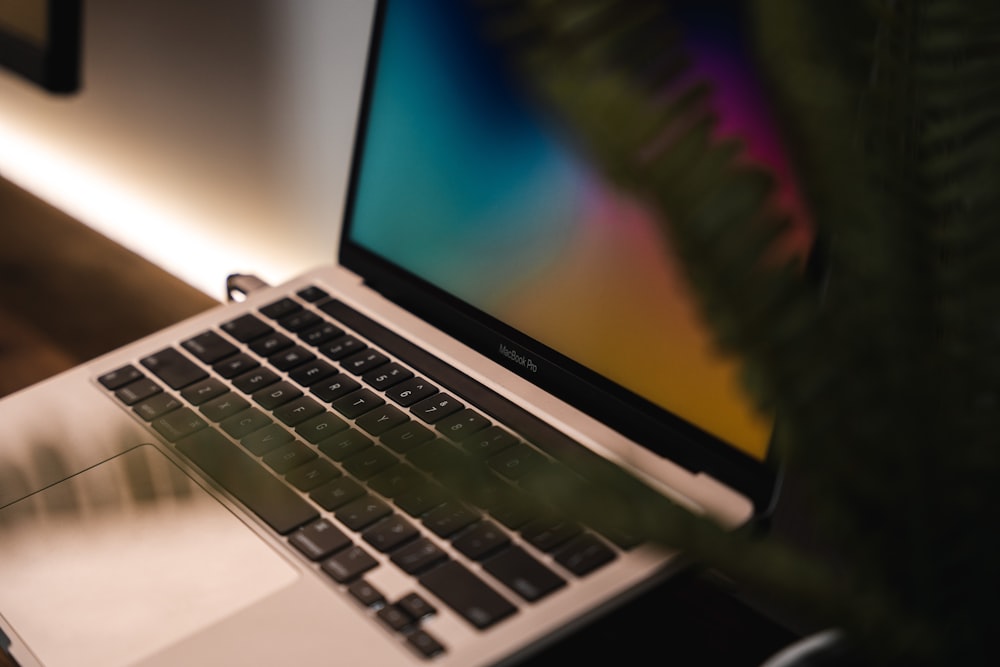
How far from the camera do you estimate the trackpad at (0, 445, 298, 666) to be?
1.59ft

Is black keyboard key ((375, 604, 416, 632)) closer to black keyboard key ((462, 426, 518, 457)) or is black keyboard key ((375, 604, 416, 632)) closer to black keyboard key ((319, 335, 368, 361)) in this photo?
black keyboard key ((462, 426, 518, 457))

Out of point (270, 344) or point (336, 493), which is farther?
point (270, 344)

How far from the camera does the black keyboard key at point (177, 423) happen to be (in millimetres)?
615

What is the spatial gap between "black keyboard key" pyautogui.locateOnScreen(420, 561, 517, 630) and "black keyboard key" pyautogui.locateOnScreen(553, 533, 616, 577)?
36 mm

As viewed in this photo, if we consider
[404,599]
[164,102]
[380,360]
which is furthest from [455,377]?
[164,102]

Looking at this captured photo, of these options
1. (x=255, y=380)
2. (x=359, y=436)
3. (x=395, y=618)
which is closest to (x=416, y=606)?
(x=395, y=618)

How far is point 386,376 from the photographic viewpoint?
645 mm

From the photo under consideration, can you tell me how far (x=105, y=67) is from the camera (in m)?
1.03

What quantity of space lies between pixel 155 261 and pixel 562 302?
1.87 ft

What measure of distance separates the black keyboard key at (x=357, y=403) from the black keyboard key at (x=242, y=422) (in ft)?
0.15

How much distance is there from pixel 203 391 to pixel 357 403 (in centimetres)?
10

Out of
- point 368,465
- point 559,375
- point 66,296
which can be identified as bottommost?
point 66,296

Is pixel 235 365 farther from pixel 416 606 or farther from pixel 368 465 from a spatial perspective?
pixel 368 465

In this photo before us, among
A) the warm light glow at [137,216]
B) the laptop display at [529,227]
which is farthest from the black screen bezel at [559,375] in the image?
the warm light glow at [137,216]
